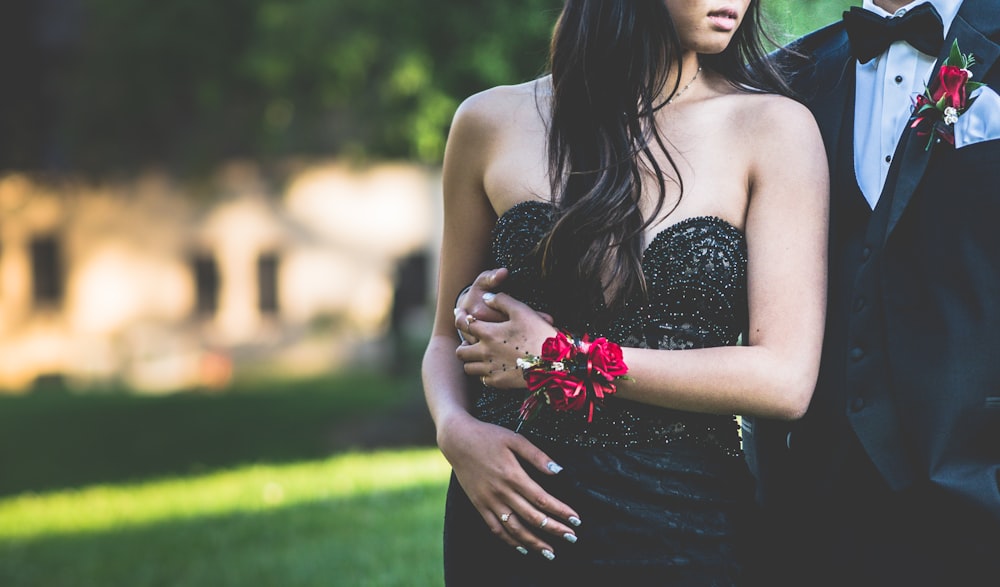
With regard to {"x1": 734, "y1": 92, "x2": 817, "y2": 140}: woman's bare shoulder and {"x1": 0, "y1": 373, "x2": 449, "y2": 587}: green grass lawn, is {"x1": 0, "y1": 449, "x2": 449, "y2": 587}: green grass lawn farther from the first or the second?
{"x1": 734, "y1": 92, "x2": 817, "y2": 140}: woman's bare shoulder

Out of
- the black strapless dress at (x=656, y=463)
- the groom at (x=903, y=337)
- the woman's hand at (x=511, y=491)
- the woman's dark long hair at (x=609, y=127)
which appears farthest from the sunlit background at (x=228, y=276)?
the woman's hand at (x=511, y=491)

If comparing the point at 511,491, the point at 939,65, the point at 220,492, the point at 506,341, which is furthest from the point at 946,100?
the point at 220,492

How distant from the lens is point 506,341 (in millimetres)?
2637

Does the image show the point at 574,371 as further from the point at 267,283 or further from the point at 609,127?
the point at 267,283

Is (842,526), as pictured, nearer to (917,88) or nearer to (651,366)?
(651,366)

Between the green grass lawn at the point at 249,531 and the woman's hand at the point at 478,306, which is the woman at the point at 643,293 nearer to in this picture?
the woman's hand at the point at 478,306

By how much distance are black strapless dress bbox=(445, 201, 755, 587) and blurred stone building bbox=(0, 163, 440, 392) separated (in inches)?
953

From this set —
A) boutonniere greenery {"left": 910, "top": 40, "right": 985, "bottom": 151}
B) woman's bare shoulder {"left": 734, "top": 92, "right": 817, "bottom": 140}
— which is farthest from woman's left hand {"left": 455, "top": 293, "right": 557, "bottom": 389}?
boutonniere greenery {"left": 910, "top": 40, "right": 985, "bottom": 151}

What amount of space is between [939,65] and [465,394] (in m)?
1.40

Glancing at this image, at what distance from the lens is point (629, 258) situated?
8.50ft

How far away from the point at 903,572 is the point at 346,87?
44.2 feet

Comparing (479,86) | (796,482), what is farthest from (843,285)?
(479,86)

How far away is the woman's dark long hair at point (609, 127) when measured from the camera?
102 inches

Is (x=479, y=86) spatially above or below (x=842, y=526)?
above
